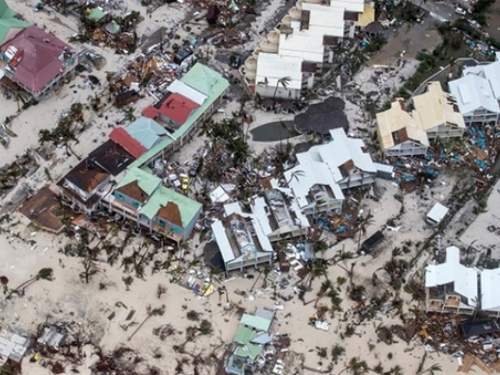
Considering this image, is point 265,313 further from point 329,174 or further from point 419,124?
point 419,124

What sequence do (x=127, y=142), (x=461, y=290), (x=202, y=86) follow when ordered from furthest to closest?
(x=202, y=86) → (x=127, y=142) → (x=461, y=290)

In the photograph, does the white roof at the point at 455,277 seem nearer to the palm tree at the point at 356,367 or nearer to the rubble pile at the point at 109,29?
the palm tree at the point at 356,367

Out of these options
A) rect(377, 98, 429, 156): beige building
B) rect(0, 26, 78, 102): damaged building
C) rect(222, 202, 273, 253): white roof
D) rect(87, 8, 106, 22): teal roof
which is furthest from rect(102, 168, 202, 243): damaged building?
rect(87, 8, 106, 22): teal roof

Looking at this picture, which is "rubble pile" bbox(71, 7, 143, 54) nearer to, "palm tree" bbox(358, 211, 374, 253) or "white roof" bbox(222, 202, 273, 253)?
"white roof" bbox(222, 202, 273, 253)

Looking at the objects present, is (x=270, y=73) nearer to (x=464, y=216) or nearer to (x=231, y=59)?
(x=231, y=59)

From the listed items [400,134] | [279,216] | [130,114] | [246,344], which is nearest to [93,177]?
[130,114]

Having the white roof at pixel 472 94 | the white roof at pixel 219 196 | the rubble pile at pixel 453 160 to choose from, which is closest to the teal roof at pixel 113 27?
the white roof at pixel 219 196
